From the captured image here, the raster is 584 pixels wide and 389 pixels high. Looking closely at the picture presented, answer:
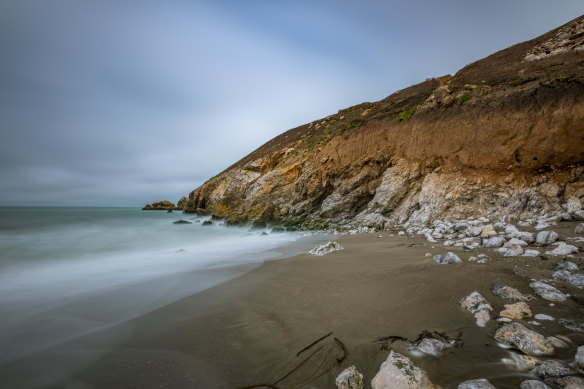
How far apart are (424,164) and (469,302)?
30.4 feet

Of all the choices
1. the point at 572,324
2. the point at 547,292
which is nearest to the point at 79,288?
the point at 572,324

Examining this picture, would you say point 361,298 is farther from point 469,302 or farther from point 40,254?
point 40,254

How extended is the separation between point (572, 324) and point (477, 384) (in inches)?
52.8

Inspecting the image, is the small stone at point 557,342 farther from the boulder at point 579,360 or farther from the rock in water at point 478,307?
the rock in water at point 478,307

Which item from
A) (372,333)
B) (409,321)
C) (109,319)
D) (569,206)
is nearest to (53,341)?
(109,319)

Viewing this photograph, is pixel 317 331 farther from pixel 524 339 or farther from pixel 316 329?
pixel 524 339

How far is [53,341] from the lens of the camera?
2.85m

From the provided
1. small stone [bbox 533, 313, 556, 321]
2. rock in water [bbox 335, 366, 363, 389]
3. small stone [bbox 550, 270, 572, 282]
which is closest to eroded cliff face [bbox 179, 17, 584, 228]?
small stone [bbox 550, 270, 572, 282]

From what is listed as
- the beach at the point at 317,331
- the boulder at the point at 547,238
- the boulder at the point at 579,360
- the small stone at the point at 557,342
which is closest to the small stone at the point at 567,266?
the beach at the point at 317,331

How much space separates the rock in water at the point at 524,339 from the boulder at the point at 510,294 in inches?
27.6

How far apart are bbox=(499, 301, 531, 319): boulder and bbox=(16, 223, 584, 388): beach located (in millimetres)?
127

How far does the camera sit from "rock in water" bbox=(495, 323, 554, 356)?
1782 mm

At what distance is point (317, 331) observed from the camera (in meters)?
2.54

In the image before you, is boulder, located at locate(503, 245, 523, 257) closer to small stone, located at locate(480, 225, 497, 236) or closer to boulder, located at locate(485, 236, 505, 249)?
boulder, located at locate(485, 236, 505, 249)
